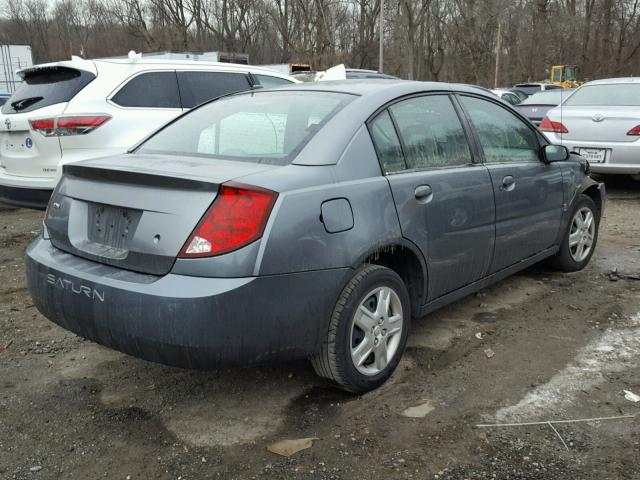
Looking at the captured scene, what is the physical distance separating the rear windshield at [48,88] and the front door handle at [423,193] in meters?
3.87

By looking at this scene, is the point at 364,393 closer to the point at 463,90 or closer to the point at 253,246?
the point at 253,246

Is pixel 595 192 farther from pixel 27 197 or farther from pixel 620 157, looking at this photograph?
pixel 27 197

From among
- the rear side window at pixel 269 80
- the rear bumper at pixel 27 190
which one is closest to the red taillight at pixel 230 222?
the rear bumper at pixel 27 190

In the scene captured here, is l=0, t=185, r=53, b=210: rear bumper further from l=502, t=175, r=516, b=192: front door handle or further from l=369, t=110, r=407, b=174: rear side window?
l=502, t=175, r=516, b=192: front door handle

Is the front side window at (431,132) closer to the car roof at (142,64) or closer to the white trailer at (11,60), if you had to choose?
the car roof at (142,64)

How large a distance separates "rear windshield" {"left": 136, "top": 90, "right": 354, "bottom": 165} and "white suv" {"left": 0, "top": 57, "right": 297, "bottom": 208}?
217 cm

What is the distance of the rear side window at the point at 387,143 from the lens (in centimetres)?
315

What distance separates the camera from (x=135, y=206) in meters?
2.69

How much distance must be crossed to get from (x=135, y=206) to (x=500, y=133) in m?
2.56

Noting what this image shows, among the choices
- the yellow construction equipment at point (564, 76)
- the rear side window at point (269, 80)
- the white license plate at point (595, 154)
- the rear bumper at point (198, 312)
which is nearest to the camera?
the rear bumper at point (198, 312)

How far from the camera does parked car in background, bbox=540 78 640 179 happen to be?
7.90 m

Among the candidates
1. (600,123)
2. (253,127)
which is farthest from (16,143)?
(600,123)

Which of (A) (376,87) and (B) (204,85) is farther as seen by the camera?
(B) (204,85)

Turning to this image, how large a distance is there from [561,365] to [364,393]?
46.8 inches
